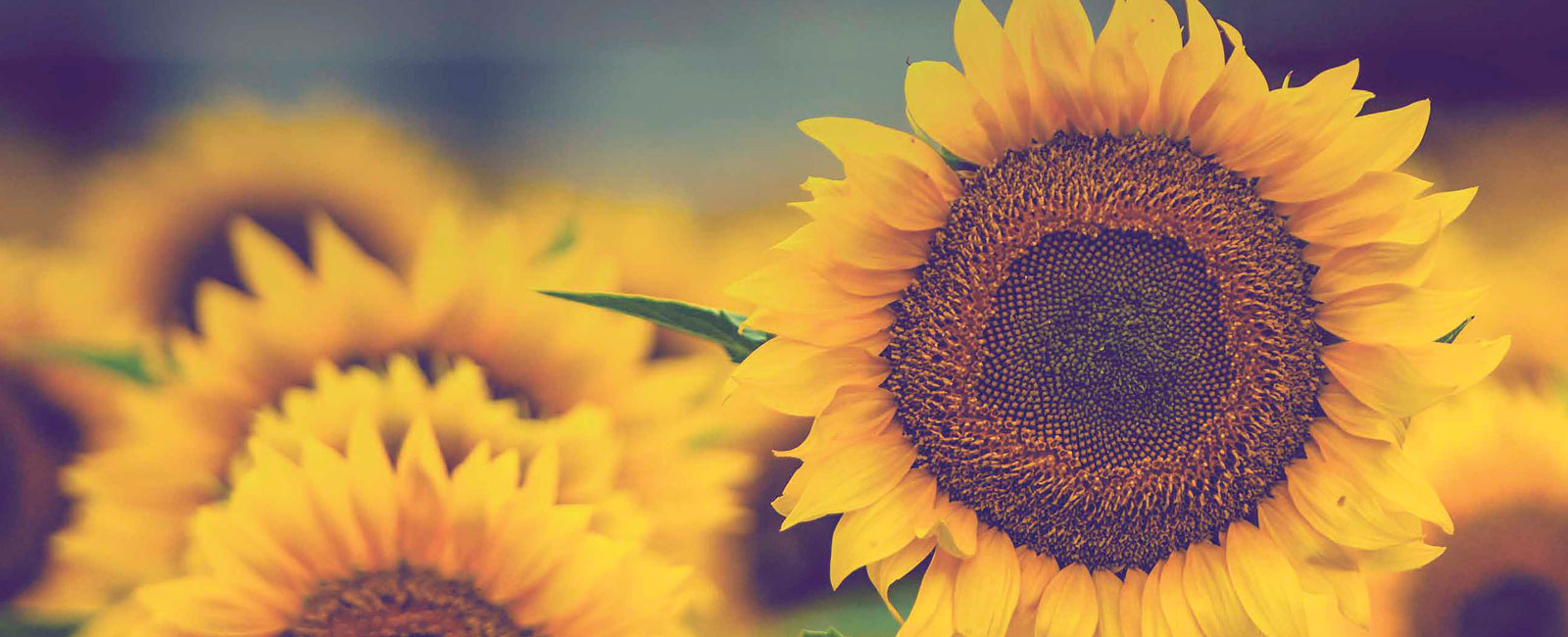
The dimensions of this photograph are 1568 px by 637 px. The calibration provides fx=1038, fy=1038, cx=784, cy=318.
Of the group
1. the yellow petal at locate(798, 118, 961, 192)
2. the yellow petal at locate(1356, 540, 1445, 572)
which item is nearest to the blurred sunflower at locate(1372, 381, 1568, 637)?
the yellow petal at locate(1356, 540, 1445, 572)

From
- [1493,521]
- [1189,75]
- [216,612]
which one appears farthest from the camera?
[1493,521]

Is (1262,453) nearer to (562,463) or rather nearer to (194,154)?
(562,463)

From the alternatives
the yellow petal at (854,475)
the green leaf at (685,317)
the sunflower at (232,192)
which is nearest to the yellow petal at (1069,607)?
the yellow petal at (854,475)

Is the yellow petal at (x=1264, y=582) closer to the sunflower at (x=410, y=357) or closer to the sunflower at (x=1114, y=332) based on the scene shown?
the sunflower at (x=1114, y=332)

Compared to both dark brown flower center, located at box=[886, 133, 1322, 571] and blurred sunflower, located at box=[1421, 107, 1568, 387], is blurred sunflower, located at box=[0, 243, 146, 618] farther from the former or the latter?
blurred sunflower, located at box=[1421, 107, 1568, 387]

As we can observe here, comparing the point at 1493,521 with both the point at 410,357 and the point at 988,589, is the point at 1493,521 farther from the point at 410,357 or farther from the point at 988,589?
the point at 410,357

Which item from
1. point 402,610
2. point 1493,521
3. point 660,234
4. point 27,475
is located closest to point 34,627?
point 27,475

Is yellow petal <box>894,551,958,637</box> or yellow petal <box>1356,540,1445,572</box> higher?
yellow petal <box>894,551,958,637</box>
